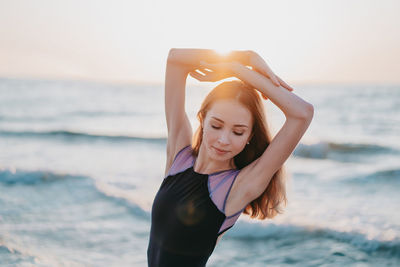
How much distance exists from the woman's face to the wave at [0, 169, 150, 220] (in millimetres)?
5475

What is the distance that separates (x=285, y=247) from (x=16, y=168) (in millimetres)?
7048

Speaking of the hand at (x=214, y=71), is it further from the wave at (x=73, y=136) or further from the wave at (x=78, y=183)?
the wave at (x=73, y=136)

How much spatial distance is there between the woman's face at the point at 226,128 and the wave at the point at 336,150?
41.6 ft

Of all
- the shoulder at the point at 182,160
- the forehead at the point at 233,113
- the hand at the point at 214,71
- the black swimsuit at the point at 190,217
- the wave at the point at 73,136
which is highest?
the hand at the point at 214,71

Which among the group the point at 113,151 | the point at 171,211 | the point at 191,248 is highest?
the point at 171,211

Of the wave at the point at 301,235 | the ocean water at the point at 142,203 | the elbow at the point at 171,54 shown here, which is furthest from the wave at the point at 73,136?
the elbow at the point at 171,54

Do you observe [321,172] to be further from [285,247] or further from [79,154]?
[79,154]

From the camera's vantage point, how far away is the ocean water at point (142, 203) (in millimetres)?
5781

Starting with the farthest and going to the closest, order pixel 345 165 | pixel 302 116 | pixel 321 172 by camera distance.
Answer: pixel 345 165 → pixel 321 172 → pixel 302 116

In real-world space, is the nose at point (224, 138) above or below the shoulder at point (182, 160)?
above

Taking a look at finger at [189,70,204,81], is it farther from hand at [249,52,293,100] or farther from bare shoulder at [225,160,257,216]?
bare shoulder at [225,160,257,216]

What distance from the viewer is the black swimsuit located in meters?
2.33

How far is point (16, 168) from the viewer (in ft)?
32.8

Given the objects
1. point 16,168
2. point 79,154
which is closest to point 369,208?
point 16,168
